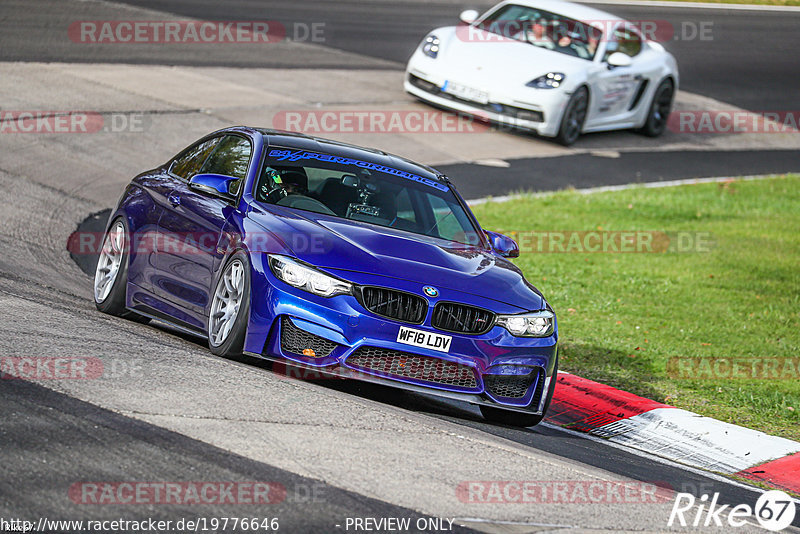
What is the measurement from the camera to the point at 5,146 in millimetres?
14047

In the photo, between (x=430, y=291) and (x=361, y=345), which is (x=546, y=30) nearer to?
(x=430, y=291)

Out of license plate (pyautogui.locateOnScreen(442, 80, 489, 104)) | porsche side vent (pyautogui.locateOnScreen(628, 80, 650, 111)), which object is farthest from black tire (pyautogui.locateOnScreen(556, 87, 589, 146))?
porsche side vent (pyautogui.locateOnScreen(628, 80, 650, 111))

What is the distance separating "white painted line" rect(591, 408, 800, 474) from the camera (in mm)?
8148

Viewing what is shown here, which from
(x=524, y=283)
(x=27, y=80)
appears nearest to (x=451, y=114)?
(x=27, y=80)

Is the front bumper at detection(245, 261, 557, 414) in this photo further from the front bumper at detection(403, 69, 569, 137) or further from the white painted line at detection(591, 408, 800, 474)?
the front bumper at detection(403, 69, 569, 137)

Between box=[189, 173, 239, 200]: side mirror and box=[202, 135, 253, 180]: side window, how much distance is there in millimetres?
192

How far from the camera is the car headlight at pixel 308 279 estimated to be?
277 inches

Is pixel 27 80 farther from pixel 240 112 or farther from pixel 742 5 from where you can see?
pixel 742 5

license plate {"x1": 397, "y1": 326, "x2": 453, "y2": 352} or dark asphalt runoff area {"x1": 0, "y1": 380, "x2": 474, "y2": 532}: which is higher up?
license plate {"x1": 397, "y1": 326, "x2": 453, "y2": 352}

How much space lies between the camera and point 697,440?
8.47 m

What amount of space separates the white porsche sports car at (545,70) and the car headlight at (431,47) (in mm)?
16

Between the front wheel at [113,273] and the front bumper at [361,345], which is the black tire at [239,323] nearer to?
the front bumper at [361,345]

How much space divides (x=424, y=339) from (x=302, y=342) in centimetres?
71

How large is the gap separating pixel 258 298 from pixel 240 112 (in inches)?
416
